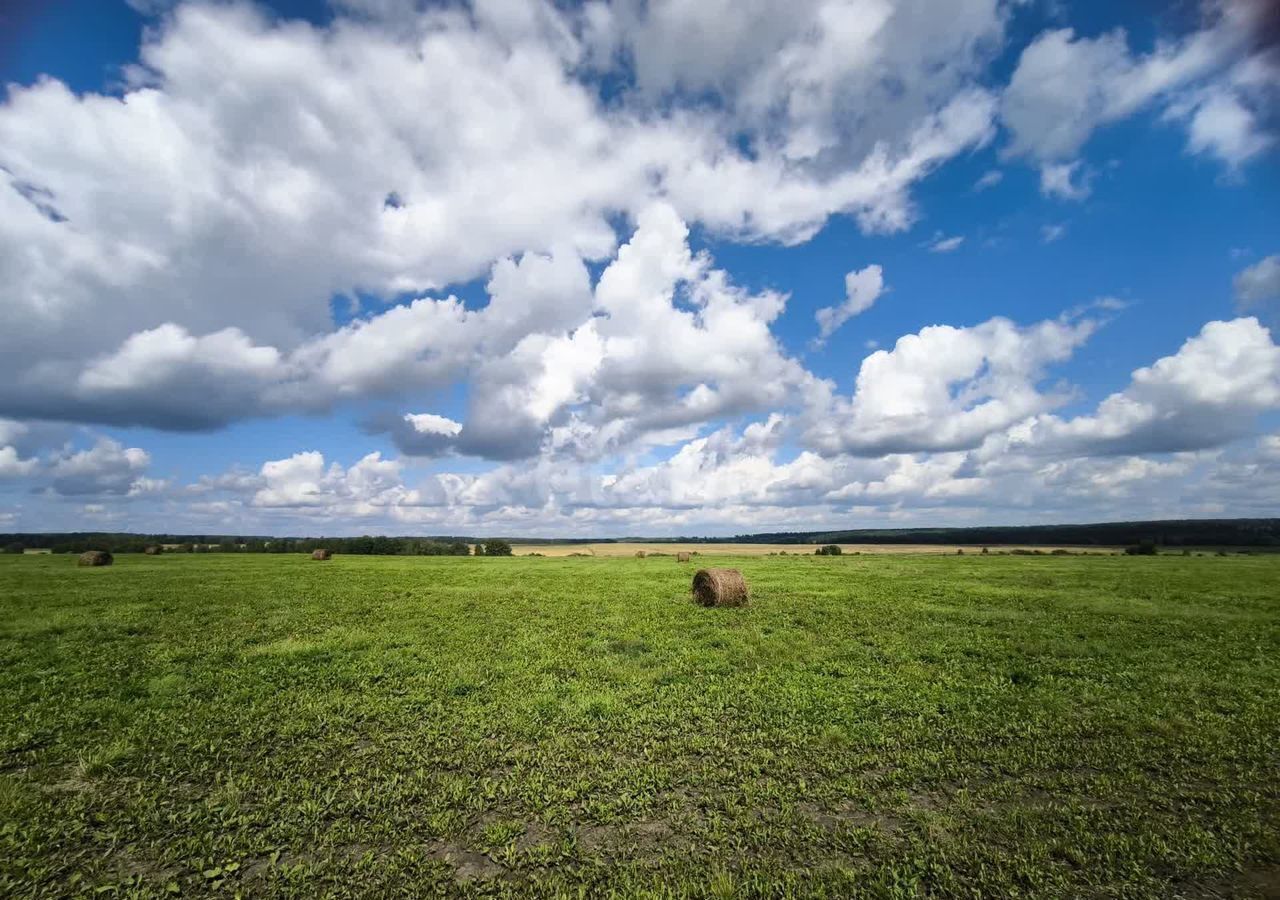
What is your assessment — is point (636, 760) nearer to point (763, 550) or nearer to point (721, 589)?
point (721, 589)

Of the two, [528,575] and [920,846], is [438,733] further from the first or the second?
[528,575]

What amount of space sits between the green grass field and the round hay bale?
4.90m

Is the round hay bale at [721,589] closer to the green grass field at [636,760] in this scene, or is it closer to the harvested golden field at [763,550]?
the green grass field at [636,760]

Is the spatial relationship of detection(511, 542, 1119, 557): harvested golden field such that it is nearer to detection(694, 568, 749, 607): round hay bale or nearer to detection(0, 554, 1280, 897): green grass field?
detection(694, 568, 749, 607): round hay bale

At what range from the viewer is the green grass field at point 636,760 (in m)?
5.92

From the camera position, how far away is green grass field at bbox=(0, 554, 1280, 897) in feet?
19.4

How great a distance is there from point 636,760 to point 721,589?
14684mm

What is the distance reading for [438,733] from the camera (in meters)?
9.43

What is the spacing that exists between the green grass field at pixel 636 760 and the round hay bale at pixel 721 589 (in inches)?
193

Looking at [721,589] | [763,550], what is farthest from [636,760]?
[763,550]

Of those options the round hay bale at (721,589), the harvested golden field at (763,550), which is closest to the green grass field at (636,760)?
the round hay bale at (721,589)

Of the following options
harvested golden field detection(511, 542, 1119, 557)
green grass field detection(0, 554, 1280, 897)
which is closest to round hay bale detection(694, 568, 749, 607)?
green grass field detection(0, 554, 1280, 897)

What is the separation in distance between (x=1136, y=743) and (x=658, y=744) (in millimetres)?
7618

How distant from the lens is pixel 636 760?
27.6ft
